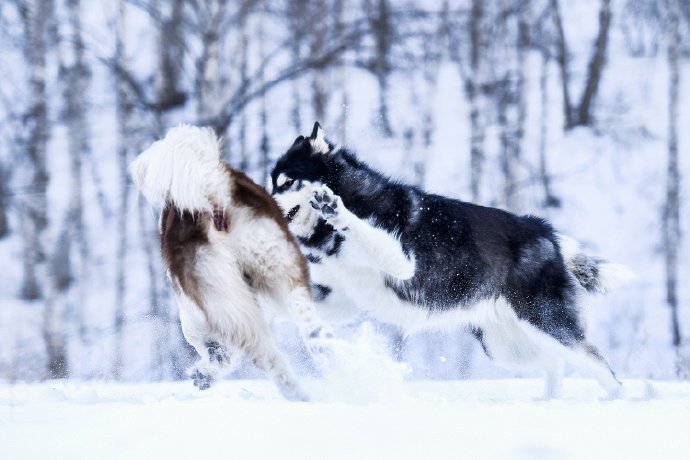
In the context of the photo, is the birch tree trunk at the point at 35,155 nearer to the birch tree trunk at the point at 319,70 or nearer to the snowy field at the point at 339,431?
the birch tree trunk at the point at 319,70

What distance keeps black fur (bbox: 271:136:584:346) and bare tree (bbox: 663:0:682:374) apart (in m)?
7.90

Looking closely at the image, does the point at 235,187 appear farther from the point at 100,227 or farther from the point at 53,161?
the point at 53,161

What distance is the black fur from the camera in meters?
4.30

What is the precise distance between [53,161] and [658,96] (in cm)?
1036

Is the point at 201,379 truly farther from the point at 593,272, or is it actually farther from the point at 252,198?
the point at 593,272

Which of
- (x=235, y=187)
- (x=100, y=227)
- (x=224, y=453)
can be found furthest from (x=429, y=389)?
(x=100, y=227)

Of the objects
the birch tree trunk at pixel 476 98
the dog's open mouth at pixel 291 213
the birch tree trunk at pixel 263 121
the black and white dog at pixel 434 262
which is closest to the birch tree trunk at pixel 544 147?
the birch tree trunk at pixel 476 98

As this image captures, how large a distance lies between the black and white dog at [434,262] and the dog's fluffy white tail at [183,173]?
1039mm

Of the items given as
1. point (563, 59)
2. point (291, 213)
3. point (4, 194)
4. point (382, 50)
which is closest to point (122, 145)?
point (4, 194)

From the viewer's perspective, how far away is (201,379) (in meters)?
3.48

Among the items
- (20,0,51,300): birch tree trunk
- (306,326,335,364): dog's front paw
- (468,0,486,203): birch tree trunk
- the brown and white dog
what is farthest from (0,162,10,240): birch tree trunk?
(306,326,335,364): dog's front paw

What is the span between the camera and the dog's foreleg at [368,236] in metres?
3.68

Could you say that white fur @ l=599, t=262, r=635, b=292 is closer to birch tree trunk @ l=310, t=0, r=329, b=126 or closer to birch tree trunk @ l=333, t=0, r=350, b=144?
birch tree trunk @ l=333, t=0, r=350, b=144

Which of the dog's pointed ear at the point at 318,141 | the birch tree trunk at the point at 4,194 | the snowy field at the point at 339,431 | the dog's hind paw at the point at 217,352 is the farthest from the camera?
the birch tree trunk at the point at 4,194
